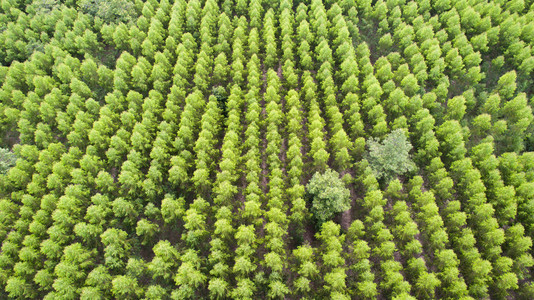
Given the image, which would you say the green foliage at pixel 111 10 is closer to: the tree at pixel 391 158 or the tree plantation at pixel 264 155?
the tree plantation at pixel 264 155

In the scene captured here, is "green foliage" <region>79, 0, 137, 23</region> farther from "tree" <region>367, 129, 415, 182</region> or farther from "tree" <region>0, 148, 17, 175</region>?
"tree" <region>367, 129, 415, 182</region>

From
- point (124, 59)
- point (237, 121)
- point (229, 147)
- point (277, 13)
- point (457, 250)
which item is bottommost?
point (457, 250)

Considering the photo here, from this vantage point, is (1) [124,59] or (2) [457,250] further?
(1) [124,59]

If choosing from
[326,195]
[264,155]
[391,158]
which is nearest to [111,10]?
[264,155]

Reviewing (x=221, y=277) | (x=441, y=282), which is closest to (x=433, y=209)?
(x=441, y=282)

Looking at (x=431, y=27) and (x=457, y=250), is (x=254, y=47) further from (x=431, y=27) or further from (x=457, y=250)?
(x=457, y=250)
